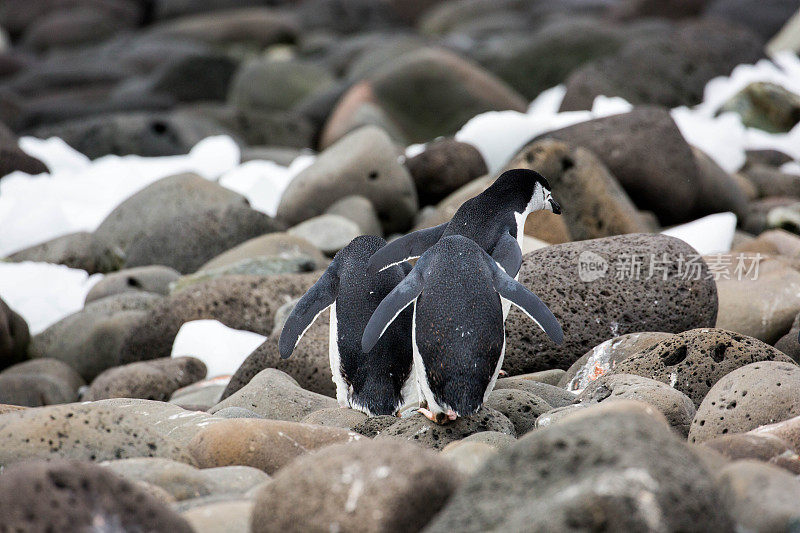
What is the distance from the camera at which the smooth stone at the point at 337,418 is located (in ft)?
14.2

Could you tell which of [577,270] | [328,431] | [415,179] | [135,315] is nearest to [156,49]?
[415,179]

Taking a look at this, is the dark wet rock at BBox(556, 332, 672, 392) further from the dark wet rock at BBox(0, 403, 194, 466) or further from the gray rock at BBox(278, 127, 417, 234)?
the gray rock at BBox(278, 127, 417, 234)

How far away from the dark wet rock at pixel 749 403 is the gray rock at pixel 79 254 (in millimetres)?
6951

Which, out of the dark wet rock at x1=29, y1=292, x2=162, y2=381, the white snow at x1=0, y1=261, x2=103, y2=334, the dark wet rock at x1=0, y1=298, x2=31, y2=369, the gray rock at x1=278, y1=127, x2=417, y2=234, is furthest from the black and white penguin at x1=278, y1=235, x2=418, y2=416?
the gray rock at x1=278, y1=127, x2=417, y2=234

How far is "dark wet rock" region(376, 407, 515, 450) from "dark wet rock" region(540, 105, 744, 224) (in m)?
5.43

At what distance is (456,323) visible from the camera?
3.98m

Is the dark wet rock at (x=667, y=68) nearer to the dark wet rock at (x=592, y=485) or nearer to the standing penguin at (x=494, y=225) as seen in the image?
the standing penguin at (x=494, y=225)

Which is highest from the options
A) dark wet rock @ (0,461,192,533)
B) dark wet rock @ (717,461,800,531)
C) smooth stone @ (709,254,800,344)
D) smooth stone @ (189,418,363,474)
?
dark wet rock @ (0,461,192,533)

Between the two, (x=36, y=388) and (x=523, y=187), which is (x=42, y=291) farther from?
(x=523, y=187)

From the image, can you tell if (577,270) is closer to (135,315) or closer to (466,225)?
(466,225)

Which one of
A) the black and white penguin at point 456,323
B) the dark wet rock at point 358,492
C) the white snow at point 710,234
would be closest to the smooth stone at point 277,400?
the black and white penguin at point 456,323

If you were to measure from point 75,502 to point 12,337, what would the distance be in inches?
230

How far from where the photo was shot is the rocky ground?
8.05ft

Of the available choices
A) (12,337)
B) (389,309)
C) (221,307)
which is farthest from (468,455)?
(12,337)
